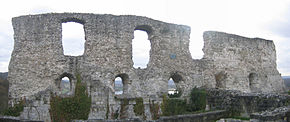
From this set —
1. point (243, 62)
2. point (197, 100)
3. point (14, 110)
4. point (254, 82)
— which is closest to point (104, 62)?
point (14, 110)

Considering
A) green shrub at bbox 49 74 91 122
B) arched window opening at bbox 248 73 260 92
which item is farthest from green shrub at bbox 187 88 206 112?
arched window opening at bbox 248 73 260 92

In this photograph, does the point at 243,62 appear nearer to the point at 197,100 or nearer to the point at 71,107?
the point at 197,100

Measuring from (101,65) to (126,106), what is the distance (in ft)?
11.3

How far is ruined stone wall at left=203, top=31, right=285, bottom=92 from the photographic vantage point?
19891 millimetres

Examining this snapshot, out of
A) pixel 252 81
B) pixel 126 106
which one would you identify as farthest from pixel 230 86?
pixel 126 106

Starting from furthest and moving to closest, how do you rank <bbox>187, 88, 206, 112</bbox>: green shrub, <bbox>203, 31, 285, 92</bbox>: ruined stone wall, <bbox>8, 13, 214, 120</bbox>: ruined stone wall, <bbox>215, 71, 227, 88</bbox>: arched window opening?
<bbox>215, 71, 227, 88</bbox>: arched window opening, <bbox>203, 31, 285, 92</bbox>: ruined stone wall, <bbox>187, 88, 206, 112</bbox>: green shrub, <bbox>8, 13, 214, 120</bbox>: ruined stone wall

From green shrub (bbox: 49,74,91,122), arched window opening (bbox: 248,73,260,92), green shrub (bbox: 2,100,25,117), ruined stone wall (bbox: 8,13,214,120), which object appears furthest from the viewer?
arched window opening (bbox: 248,73,260,92)

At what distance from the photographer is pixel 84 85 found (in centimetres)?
1488

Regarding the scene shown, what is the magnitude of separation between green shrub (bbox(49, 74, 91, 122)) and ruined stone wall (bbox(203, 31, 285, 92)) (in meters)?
9.86

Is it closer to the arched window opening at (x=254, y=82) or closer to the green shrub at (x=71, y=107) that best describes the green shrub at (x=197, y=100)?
the green shrub at (x=71, y=107)

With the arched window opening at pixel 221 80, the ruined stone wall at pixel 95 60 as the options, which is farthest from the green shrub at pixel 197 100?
the arched window opening at pixel 221 80

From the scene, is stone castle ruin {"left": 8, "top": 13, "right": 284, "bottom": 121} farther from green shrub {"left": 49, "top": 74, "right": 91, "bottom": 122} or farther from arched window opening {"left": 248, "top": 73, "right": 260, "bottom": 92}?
arched window opening {"left": 248, "top": 73, "right": 260, "bottom": 92}

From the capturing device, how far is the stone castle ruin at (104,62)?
14094 mm

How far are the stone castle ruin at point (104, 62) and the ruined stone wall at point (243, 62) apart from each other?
15 centimetres
